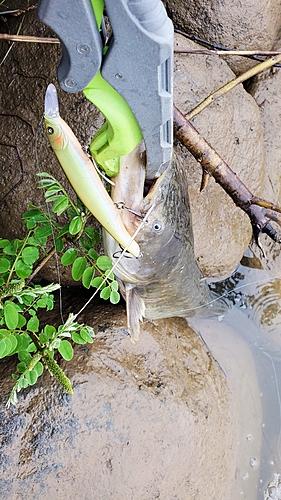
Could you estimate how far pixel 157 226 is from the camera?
80.0 inches

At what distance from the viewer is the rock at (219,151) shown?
2.78 meters

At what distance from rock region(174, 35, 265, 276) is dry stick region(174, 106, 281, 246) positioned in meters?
0.33

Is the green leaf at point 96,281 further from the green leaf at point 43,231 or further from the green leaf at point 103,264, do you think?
the green leaf at point 43,231

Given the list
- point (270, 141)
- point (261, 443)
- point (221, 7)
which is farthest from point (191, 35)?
point (261, 443)

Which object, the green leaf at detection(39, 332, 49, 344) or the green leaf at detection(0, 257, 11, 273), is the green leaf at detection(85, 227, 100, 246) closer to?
the green leaf at detection(0, 257, 11, 273)

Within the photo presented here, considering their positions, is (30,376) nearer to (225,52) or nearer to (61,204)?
(61,204)

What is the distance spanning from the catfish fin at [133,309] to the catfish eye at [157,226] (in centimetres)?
44

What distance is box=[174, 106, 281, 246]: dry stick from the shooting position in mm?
2350

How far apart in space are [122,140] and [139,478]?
71.8 inches

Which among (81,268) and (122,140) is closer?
(122,140)

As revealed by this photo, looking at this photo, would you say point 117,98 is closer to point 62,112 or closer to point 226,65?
point 62,112

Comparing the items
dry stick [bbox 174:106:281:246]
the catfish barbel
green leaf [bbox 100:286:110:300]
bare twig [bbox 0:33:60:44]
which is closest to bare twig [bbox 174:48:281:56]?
dry stick [bbox 174:106:281:246]

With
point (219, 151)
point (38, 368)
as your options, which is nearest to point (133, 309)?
point (38, 368)

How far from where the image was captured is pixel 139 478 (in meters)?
2.38
